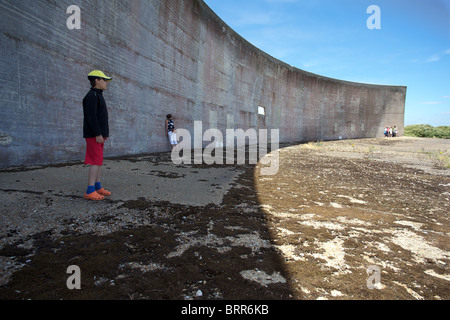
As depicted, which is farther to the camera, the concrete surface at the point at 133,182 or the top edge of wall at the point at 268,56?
the top edge of wall at the point at 268,56

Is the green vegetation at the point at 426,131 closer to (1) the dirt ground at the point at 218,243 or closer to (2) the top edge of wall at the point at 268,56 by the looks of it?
(2) the top edge of wall at the point at 268,56

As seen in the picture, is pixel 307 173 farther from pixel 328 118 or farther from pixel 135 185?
pixel 328 118

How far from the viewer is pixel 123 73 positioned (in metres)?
6.83

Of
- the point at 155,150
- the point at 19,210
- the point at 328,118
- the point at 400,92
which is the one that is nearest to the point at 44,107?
the point at 19,210

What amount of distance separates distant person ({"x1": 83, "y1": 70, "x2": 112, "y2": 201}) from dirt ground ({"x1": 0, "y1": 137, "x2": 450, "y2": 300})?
25 cm

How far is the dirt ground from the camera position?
1.51 metres

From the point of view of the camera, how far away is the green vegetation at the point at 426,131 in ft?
104

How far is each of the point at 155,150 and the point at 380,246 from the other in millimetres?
7287

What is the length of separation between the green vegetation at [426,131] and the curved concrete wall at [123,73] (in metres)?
28.4

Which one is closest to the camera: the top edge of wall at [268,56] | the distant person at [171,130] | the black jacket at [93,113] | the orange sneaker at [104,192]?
the black jacket at [93,113]

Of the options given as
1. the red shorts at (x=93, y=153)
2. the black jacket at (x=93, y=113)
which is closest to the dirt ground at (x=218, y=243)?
the red shorts at (x=93, y=153)

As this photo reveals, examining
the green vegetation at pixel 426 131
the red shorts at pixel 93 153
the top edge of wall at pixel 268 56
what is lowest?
the red shorts at pixel 93 153

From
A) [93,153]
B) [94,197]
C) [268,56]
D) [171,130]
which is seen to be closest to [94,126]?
[93,153]

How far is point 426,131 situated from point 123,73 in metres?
39.5
